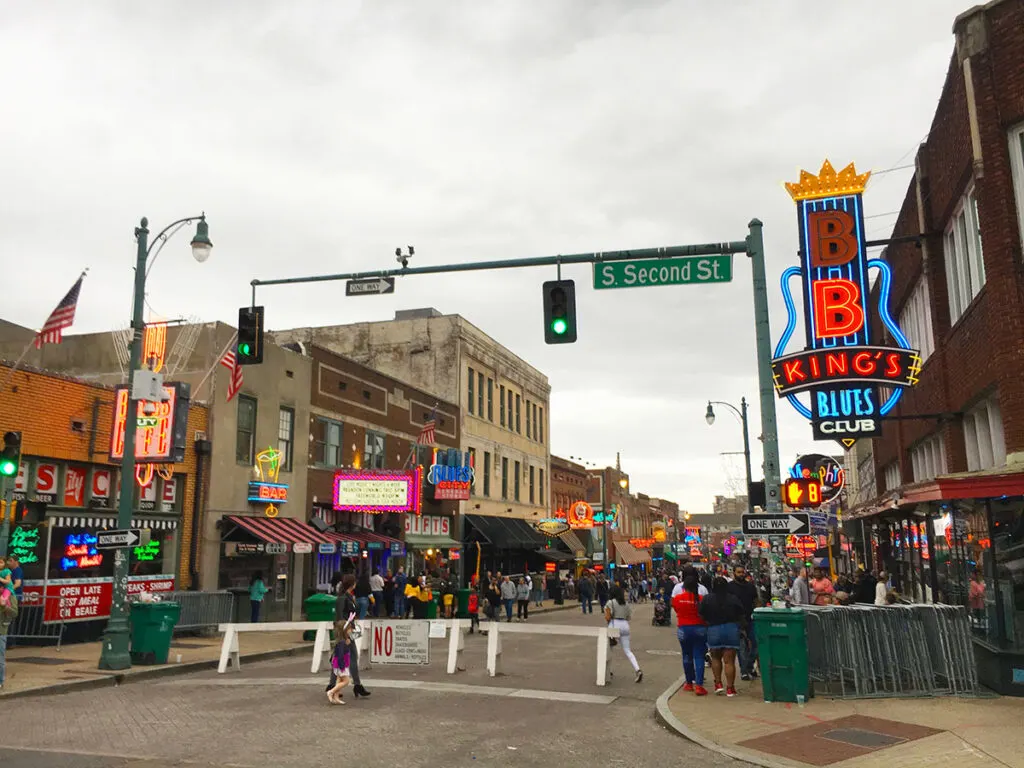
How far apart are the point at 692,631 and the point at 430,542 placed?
24719mm

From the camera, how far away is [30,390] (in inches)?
755

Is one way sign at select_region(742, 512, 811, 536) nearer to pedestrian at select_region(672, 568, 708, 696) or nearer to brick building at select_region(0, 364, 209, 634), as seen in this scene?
pedestrian at select_region(672, 568, 708, 696)

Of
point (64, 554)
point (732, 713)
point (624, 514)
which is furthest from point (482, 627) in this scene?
point (624, 514)

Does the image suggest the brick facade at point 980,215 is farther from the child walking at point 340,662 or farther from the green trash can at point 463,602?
the green trash can at point 463,602

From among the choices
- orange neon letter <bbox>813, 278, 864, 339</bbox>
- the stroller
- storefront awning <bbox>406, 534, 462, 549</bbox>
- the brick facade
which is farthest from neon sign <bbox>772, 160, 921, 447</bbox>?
storefront awning <bbox>406, 534, 462, 549</bbox>

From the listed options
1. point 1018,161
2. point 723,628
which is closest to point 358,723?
point 723,628

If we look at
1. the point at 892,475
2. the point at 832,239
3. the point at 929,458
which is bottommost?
the point at 929,458

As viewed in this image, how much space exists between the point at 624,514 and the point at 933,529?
69.4 meters

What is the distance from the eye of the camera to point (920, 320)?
63.1 ft

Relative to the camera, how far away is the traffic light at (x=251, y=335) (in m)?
14.1

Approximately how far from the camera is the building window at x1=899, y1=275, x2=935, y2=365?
1816cm

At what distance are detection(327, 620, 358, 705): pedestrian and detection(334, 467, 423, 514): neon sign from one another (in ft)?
58.4

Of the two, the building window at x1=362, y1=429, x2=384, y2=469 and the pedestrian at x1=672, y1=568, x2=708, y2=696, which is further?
the building window at x1=362, y1=429, x2=384, y2=469

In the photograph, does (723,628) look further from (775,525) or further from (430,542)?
(430,542)
